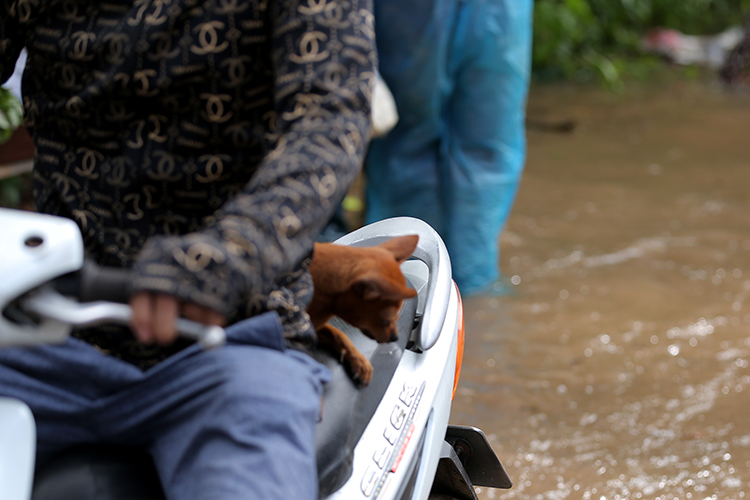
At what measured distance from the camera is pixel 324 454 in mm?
1110

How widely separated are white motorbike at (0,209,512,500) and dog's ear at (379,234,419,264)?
7 centimetres

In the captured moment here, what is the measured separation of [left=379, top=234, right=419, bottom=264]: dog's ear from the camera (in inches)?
58.6

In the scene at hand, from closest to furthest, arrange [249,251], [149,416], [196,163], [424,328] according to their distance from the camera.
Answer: [249,251]
[149,416]
[196,163]
[424,328]

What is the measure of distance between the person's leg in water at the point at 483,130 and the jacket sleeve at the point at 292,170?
95.2 inches

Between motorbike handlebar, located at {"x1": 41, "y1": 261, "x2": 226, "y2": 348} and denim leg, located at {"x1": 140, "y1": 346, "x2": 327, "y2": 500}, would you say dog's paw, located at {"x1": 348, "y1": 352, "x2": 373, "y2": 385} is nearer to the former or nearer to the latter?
denim leg, located at {"x1": 140, "y1": 346, "x2": 327, "y2": 500}

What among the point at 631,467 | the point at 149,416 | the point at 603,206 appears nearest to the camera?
the point at 149,416

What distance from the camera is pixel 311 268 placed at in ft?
4.82

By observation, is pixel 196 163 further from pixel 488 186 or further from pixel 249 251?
pixel 488 186

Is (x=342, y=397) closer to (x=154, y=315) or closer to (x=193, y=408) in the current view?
(x=193, y=408)

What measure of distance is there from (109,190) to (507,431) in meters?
1.82

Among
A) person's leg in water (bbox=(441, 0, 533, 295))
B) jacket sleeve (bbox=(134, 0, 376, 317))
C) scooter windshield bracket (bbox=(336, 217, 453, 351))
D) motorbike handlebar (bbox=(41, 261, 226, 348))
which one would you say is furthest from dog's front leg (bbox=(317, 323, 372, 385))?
person's leg in water (bbox=(441, 0, 533, 295))

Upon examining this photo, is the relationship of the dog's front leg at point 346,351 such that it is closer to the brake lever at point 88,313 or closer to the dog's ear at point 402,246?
the dog's ear at point 402,246

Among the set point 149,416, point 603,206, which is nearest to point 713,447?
point 149,416

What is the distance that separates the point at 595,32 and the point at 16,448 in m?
10.7
